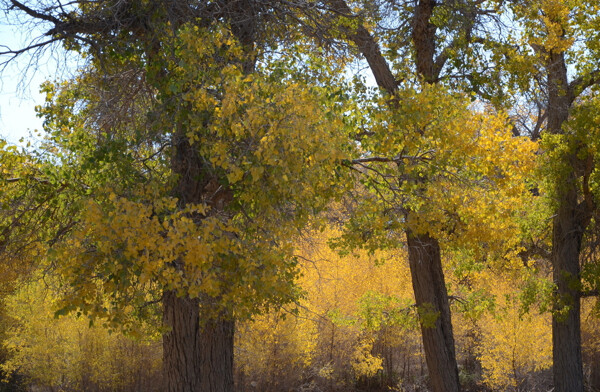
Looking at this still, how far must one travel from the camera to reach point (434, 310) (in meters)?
10.5

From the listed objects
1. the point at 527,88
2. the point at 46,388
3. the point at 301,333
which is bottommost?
the point at 46,388

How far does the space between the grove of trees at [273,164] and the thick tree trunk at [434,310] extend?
34mm

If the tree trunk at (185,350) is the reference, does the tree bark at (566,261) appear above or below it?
above

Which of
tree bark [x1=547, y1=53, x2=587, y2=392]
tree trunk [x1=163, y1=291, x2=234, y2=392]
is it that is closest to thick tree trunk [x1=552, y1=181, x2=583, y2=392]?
tree bark [x1=547, y1=53, x2=587, y2=392]

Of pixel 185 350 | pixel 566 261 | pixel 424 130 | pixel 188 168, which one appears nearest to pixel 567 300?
pixel 566 261

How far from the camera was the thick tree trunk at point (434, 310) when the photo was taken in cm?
1050

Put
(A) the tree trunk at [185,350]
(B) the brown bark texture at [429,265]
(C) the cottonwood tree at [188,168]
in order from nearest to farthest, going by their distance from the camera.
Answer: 1. (C) the cottonwood tree at [188,168]
2. (A) the tree trunk at [185,350]
3. (B) the brown bark texture at [429,265]

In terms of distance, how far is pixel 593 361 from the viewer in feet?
63.7

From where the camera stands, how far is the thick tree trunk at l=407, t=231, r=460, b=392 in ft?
34.4

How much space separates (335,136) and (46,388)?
19.5 metres

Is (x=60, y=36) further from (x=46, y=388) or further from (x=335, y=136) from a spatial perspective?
(x=46, y=388)

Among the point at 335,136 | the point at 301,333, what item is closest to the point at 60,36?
the point at 335,136

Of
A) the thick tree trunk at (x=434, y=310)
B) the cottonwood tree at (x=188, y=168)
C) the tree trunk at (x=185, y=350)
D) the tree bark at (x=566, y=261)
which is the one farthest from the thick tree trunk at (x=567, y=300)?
the tree trunk at (x=185, y=350)

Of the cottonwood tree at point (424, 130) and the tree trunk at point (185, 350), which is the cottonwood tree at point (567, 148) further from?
the tree trunk at point (185, 350)
